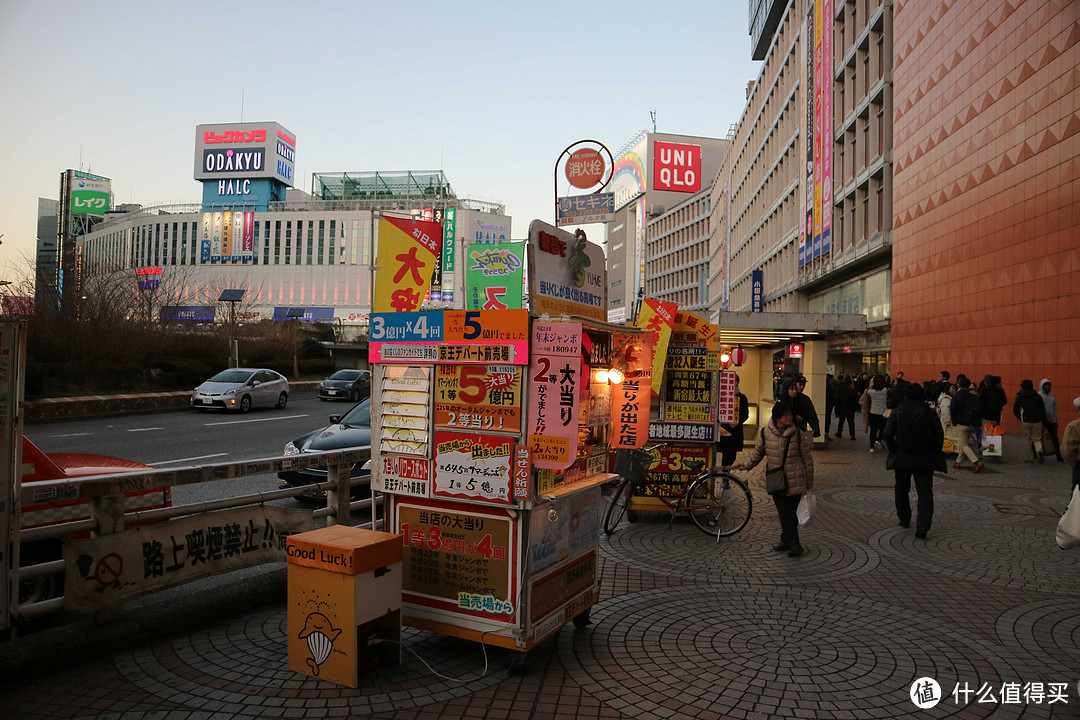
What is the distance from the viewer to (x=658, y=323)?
28.2 ft

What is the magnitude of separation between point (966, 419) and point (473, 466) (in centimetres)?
1306

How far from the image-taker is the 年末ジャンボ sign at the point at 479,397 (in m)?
4.58

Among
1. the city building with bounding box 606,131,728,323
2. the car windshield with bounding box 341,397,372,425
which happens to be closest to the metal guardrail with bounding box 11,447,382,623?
the car windshield with bounding box 341,397,372,425

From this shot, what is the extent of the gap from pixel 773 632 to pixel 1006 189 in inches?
803

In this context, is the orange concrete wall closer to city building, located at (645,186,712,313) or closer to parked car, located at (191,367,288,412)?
parked car, located at (191,367,288,412)

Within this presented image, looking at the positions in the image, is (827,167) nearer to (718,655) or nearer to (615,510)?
(615,510)

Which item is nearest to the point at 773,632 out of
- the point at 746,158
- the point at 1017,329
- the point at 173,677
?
the point at 173,677

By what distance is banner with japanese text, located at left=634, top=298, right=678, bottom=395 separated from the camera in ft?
27.8

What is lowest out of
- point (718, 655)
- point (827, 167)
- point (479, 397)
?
point (718, 655)

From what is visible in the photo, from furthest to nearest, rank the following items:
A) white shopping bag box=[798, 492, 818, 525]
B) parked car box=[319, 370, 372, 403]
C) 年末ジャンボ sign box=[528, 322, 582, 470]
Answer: parked car box=[319, 370, 372, 403], white shopping bag box=[798, 492, 818, 525], 年末ジャンボ sign box=[528, 322, 582, 470]

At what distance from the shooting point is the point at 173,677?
4301mm

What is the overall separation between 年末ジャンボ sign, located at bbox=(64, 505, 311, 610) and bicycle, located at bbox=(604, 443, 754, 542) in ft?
12.2

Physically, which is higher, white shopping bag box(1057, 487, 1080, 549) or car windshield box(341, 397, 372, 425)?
car windshield box(341, 397, 372, 425)

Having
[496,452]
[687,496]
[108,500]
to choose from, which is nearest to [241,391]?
[687,496]
